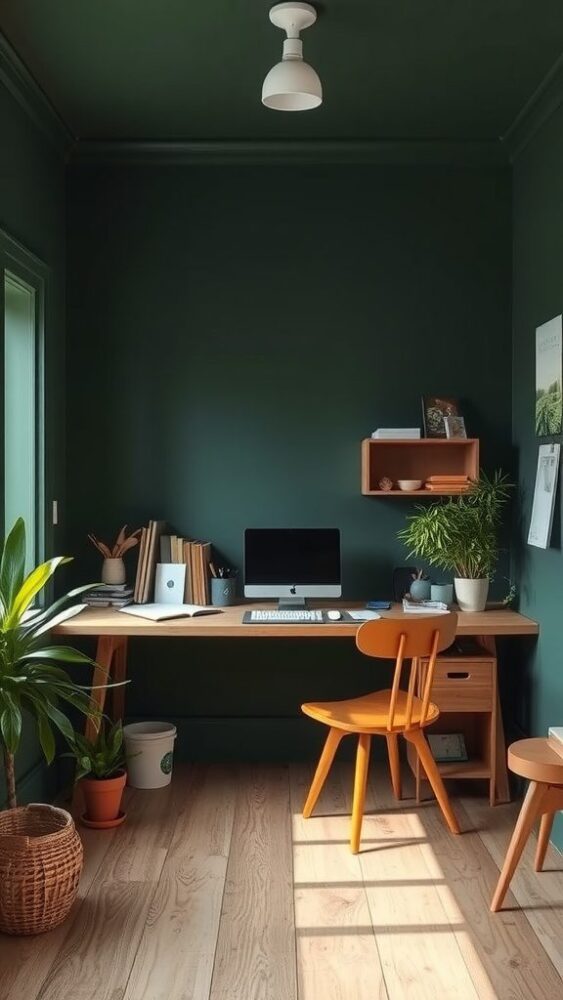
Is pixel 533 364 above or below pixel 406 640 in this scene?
above

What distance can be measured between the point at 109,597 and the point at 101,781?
0.81 meters

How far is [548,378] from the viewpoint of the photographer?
368 centimetres

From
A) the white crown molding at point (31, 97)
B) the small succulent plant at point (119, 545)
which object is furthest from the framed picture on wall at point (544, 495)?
the white crown molding at point (31, 97)

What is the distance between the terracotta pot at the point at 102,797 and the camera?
11.8 feet

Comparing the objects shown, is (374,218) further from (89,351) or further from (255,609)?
(255,609)

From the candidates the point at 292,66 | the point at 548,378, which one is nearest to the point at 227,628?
the point at 548,378

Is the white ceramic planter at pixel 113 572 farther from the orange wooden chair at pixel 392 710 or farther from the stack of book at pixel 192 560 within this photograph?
the orange wooden chair at pixel 392 710

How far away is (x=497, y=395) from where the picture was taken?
432 cm

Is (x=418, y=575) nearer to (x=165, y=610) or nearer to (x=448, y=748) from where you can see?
(x=448, y=748)

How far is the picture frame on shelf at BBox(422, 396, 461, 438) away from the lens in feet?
13.8

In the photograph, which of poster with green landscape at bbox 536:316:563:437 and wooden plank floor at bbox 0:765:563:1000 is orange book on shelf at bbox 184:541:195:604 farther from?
poster with green landscape at bbox 536:316:563:437

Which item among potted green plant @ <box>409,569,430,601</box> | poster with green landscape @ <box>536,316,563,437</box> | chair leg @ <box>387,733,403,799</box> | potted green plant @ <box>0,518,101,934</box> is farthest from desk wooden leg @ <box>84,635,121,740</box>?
poster with green landscape @ <box>536,316,563,437</box>

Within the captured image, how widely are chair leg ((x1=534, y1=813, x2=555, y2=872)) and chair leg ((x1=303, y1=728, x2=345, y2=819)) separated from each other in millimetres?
755

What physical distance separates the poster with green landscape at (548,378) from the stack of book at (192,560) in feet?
4.83
